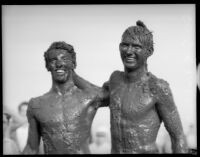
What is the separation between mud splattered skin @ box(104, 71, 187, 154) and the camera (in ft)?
19.7

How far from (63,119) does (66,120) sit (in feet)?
0.08

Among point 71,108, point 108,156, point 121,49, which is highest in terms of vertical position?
point 121,49

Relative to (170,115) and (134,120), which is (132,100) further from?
(170,115)

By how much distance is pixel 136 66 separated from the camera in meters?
6.04

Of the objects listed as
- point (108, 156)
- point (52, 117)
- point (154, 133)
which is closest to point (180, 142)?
point (154, 133)

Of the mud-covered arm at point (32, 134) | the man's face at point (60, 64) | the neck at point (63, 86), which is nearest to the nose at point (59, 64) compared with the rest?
the man's face at point (60, 64)

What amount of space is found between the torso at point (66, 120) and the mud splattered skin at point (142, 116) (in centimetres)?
25

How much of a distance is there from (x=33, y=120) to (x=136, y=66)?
0.96 metres

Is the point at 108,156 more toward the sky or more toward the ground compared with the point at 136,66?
more toward the ground

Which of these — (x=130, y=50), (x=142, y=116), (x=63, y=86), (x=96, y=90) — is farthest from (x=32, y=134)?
(x=130, y=50)

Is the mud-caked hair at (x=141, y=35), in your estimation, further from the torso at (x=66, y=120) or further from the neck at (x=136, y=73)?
the torso at (x=66, y=120)

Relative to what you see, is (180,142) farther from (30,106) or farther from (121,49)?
(30,106)

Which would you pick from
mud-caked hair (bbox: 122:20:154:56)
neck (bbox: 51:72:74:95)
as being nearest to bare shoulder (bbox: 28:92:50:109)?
neck (bbox: 51:72:74:95)

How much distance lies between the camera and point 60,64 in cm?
610
